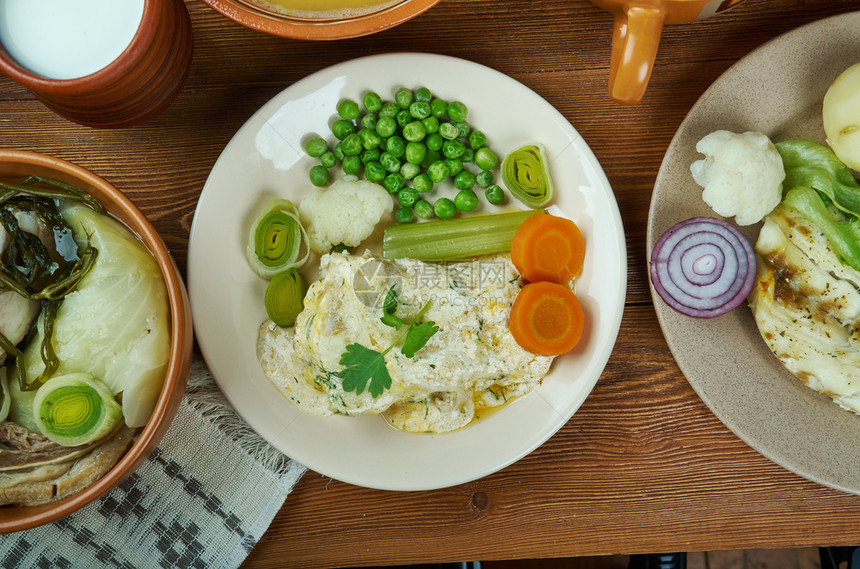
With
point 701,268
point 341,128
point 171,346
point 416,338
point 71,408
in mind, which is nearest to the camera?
point 71,408

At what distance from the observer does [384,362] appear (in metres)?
1.66

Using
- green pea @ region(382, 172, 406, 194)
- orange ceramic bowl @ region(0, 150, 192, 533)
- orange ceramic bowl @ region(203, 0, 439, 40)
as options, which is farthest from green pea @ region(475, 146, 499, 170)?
orange ceramic bowl @ region(0, 150, 192, 533)

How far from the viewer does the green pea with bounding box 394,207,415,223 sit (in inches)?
76.0

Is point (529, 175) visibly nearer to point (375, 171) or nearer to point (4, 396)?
point (375, 171)

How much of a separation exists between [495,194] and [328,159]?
0.49 meters

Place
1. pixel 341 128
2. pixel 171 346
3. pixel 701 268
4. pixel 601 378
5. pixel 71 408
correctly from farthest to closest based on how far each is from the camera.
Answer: pixel 601 378, pixel 341 128, pixel 701 268, pixel 171 346, pixel 71 408

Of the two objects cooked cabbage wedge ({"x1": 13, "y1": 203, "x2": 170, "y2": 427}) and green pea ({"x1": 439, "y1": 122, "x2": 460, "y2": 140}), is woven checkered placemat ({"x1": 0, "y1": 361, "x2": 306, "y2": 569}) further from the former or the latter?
green pea ({"x1": 439, "y1": 122, "x2": 460, "y2": 140})

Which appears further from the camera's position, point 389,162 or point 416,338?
point 389,162

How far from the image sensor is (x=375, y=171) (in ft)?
6.23

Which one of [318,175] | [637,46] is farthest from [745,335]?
[318,175]

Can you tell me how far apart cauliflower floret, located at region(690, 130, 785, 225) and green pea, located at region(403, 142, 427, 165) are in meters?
0.74

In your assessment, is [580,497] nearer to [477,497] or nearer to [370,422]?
[477,497]

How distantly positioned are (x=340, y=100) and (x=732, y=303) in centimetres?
121

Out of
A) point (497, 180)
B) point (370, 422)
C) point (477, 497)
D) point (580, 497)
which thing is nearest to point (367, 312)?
point (370, 422)
